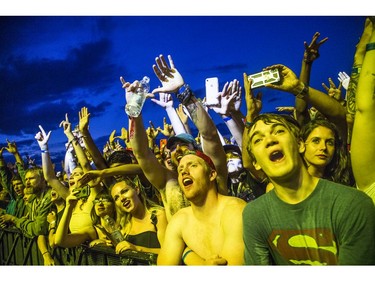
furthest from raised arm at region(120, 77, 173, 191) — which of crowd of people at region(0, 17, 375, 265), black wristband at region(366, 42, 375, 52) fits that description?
black wristband at region(366, 42, 375, 52)

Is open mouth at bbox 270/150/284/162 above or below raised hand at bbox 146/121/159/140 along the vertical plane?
below

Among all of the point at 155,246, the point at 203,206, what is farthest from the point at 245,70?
the point at 155,246

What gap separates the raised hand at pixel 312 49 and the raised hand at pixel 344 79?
219mm

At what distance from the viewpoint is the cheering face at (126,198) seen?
398 centimetres

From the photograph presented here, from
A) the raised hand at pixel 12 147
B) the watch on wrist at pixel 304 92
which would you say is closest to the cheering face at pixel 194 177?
the watch on wrist at pixel 304 92

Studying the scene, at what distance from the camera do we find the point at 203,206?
3.66 m

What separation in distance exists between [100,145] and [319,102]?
5.73 feet

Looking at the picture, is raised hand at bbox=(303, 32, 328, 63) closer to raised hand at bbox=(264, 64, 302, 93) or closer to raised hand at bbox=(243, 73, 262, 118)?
raised hand at bbox=(264, 64, 302, 93)

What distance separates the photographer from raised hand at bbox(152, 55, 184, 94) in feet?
12.9

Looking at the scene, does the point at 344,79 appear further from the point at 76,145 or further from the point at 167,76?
the point at 76,145

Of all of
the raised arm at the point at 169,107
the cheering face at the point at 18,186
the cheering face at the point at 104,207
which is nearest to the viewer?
the raised arm at the point at 169,107

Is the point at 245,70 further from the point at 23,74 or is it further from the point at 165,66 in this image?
the point at 23,74

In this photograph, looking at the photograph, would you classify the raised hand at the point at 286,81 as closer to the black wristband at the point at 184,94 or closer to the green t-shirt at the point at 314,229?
the black wristband at the point at 184,94

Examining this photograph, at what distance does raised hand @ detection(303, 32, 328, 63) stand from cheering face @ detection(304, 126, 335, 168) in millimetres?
540
